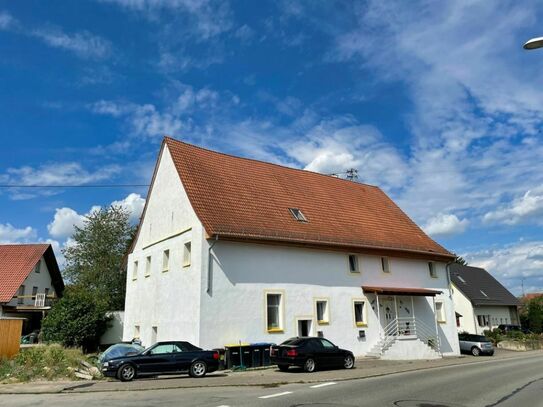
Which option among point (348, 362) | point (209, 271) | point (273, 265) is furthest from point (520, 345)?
point (209, 271)

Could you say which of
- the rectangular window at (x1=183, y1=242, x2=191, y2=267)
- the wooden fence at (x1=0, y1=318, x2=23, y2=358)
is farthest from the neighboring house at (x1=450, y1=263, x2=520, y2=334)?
the wooden fence at (x1=0, y1=318, x2=23, y2=358)

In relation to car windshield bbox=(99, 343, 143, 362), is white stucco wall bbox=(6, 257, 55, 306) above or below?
above

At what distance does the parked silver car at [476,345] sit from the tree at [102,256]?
98.4ft

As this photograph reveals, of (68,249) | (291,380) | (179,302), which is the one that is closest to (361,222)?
(179,302)

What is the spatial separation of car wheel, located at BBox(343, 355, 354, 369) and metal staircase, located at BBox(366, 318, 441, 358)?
17.6 feet

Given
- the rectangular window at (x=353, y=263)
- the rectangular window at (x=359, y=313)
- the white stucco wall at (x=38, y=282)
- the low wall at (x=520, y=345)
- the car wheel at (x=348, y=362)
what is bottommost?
the low wall at (x=520, y=345)

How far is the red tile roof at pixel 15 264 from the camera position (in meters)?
41.8

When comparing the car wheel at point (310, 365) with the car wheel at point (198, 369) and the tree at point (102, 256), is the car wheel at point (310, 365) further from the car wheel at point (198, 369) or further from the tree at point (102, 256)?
the tree at point (102, 256)

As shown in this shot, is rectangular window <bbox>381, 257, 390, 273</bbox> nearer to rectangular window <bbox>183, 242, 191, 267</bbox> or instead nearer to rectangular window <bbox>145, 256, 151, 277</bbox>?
rectangular window <bbox>183, 242, 191, 267</bbox>

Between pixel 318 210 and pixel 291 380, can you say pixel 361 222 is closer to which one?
pixel 318 210

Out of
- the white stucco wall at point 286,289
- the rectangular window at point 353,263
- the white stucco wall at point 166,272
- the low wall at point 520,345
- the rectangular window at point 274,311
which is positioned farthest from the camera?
the low wall at point 520,345

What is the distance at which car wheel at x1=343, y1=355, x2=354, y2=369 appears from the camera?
62.1 feet

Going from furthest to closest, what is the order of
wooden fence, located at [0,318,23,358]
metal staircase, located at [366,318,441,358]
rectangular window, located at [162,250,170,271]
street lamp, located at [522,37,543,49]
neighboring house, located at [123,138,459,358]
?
rectangular window, located at [162,250,170,271] < metal staircase, located at [366,318,441,358] < neighboring house, located at [123,138,459,358] < wooden fence, located at [0,318,23,358] < street lamp, located at [522,37,543,49]

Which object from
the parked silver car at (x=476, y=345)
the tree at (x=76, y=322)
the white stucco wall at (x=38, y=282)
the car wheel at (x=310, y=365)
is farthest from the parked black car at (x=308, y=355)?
the white stucco wall at (x=38, y=282)
